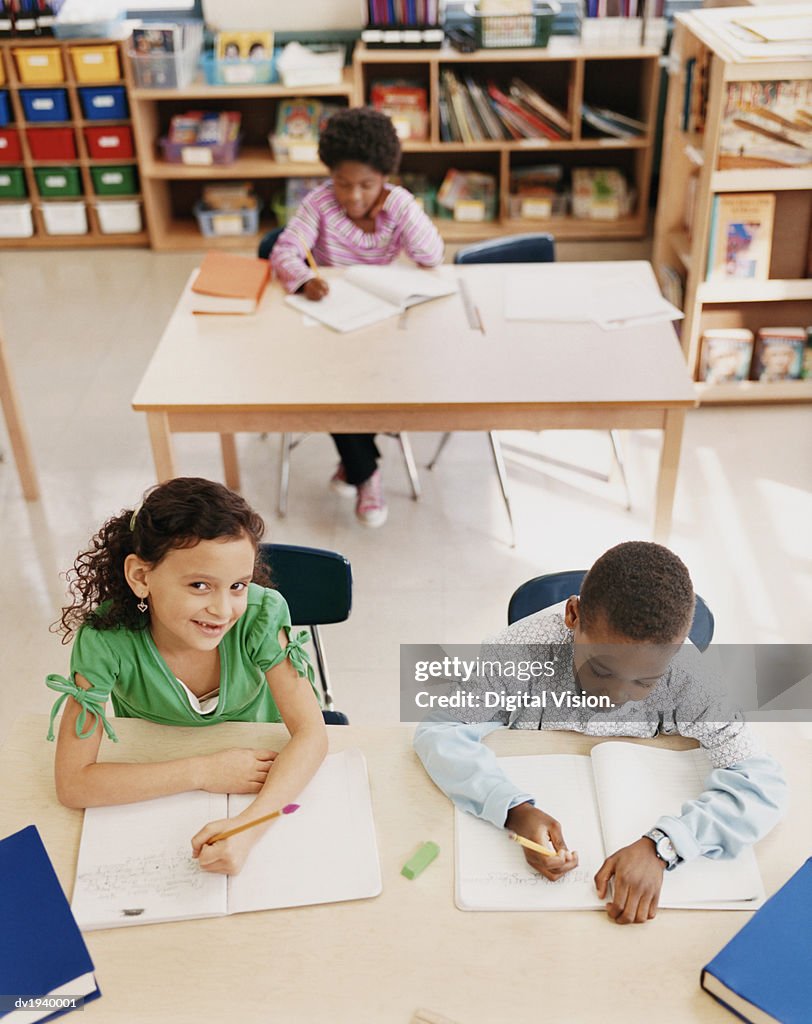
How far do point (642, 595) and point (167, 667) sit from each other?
0.69m

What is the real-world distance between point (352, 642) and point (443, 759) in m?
1.33

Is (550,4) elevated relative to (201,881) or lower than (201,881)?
elevated

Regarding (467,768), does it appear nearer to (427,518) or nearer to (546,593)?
(546,593)

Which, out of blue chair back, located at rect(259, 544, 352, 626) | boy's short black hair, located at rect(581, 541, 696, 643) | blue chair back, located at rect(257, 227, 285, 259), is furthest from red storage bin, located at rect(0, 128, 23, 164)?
boy's short black hair, located at rect(581, 541, 696, 643)

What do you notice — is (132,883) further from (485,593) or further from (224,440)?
(224,440)

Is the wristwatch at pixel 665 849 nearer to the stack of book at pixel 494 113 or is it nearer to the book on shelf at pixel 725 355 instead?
the book on shelf at pixel 725 355

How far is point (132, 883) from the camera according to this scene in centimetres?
133

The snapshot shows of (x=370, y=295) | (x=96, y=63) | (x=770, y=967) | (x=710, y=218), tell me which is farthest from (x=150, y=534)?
(x=96, y=63)

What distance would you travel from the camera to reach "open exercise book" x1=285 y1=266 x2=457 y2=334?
2.84m

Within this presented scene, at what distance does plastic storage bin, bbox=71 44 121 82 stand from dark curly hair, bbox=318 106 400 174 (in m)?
2.08

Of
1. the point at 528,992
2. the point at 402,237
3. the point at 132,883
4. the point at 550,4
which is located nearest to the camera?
the point at 528,992

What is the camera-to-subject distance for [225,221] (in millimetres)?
5039

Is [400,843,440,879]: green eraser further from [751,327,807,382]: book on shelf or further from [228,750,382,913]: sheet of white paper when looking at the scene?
[751,327,807,382]: book on shelf

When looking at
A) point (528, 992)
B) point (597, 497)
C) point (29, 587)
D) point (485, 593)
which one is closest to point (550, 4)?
point (597, 497)
